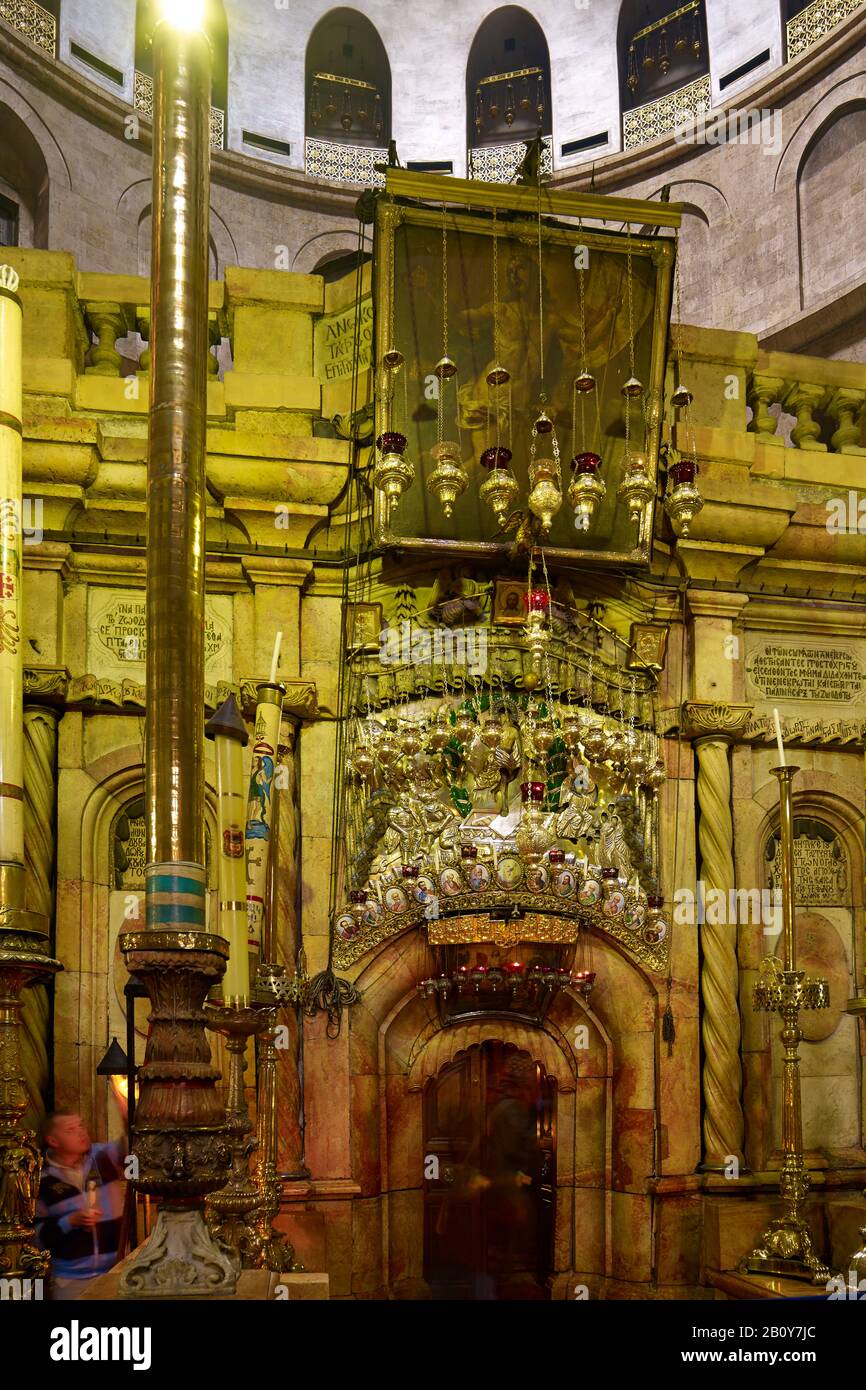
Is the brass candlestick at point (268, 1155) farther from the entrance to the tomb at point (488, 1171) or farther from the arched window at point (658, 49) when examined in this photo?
the arched window at point (658, 49)

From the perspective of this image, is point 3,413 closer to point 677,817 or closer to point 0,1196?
point 0,1196

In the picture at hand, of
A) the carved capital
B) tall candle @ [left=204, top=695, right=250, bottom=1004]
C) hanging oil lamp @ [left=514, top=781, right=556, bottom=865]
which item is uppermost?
the carved capital

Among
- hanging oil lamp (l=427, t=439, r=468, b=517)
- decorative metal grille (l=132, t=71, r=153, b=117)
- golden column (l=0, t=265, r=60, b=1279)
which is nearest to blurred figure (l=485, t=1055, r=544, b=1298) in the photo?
hanging oil lamp (l=427, t=439, r=468, b=517)

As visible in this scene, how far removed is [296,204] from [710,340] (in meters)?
7.40

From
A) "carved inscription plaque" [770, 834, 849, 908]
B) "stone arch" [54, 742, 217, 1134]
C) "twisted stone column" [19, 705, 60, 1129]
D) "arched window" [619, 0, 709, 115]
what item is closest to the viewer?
"twisted stone column" [19, 705, 60, 1129]

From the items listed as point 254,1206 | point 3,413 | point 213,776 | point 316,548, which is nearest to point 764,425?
point 316,548

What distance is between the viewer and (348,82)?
17.7m

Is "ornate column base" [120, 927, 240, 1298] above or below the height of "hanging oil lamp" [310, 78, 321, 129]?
below

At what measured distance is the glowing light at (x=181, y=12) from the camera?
16.4ft

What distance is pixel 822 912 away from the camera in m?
11.2

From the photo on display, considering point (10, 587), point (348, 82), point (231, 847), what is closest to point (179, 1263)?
point (231, 847)

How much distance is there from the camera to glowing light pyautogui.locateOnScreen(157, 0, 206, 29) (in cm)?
500

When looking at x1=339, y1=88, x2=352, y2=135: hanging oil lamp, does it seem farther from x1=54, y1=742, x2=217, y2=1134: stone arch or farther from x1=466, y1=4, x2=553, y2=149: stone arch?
x1=54, y1=742, x2=217, y2=1134: stone arch

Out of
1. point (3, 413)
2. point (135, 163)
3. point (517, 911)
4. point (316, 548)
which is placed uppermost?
point (135, 163)
